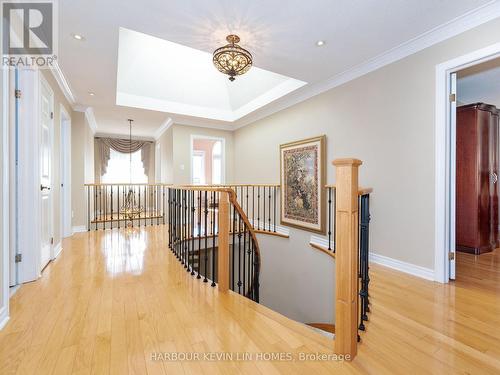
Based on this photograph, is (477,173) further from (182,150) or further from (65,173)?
(65,173)

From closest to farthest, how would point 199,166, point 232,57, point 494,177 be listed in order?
point 232,57, point 494,177, point 199,166

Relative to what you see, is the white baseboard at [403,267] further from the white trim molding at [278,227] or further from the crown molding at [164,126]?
the crown molding at [164,126]

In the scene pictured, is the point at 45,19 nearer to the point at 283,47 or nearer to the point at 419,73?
the point at 283,47

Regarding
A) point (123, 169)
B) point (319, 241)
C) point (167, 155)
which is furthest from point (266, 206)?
point (123, 169)

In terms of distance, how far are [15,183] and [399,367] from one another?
11.4ft

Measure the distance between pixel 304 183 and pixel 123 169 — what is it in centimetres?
700

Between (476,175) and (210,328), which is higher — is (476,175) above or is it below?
above

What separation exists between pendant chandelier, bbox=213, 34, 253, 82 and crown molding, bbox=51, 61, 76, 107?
2.19m

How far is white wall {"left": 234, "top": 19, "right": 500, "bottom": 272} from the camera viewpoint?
8.24 feet

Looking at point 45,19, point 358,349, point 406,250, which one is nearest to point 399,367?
point 358,349

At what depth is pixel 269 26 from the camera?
7.84 feet

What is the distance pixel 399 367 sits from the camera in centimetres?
133

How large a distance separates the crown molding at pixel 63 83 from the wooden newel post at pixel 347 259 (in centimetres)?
378

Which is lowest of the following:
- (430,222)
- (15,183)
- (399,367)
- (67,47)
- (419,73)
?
(399,367)
